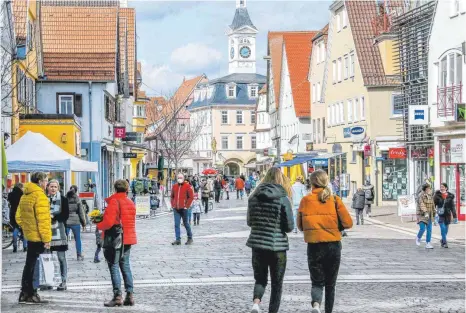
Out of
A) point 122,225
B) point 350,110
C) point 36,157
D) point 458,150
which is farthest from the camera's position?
point 350,110

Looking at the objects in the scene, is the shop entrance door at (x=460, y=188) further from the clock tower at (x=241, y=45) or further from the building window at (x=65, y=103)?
the clock tower at (x=241, y=45)

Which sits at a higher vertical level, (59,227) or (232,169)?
(232,169)

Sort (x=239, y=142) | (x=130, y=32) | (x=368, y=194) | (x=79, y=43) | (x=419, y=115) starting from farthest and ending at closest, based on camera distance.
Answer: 1. (x=239, y=142)
2. (x=130, y=32)
3. (x=79, y=43)
4. (x=419, y=115)
5. (x=368, y=194)

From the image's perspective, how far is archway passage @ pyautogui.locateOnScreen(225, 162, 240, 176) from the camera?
149 m

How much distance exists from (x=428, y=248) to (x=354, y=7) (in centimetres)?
3402

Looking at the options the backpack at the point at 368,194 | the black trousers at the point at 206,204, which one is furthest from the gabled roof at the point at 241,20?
the backpack at the point at 368,194

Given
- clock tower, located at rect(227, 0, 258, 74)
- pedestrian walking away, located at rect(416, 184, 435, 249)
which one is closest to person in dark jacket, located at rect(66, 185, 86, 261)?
pedestrian walking away, located at rect(416, 184, 435, 249)

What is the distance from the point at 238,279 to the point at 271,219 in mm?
5325

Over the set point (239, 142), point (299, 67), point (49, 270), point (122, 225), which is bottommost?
point (49, 270)

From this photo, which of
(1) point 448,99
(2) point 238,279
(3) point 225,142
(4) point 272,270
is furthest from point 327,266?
(3) point 225,142

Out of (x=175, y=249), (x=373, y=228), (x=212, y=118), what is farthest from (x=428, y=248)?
(x=212, y=118)

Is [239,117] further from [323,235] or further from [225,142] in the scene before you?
[323,235]

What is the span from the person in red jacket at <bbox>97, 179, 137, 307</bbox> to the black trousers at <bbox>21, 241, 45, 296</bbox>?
112 centimetres

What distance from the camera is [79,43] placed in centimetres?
5281
